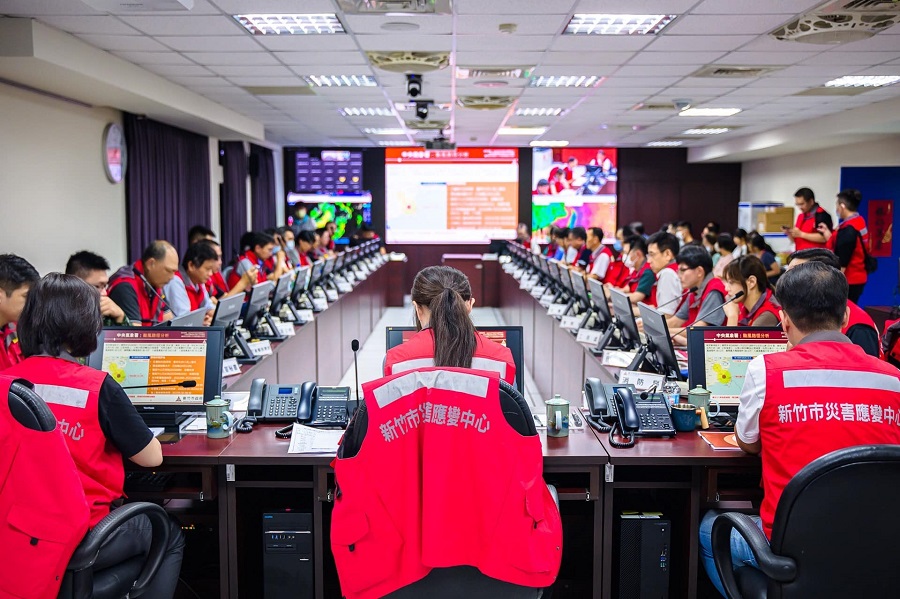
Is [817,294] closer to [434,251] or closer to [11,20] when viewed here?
[11,20]

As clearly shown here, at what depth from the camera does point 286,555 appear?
2.28m

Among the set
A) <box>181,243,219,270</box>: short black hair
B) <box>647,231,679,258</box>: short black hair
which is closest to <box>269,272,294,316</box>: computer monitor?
<box>181,243,219,270</box>: short black hair

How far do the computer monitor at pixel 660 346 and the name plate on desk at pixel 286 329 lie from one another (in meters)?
2.24

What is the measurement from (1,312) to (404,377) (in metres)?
1.87

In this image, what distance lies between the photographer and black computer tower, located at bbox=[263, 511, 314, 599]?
7.48 ft

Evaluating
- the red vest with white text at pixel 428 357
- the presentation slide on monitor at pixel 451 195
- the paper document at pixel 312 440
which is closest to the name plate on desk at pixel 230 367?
the paper document at pixel 312 440

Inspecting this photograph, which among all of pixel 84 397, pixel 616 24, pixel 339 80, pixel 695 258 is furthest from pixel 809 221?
pixel 84 397

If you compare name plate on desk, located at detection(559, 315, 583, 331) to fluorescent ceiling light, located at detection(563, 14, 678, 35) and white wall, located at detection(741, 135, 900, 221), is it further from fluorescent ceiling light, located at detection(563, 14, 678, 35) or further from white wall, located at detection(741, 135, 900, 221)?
white wall, located at detection(741, 135, 900, 221)

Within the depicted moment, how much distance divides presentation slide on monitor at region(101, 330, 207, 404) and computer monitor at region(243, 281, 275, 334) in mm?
1425

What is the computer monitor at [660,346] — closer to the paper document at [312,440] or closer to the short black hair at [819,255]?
the short black hair at [819,255]

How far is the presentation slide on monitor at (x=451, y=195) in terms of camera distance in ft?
41.8

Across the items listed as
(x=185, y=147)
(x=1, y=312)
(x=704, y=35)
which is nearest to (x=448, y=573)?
(x=1, y=312)

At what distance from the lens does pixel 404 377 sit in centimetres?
148

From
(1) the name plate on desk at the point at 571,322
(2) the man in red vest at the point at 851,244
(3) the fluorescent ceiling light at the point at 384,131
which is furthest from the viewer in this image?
(3) the fluorescent ceiling light at the point at 384,131
